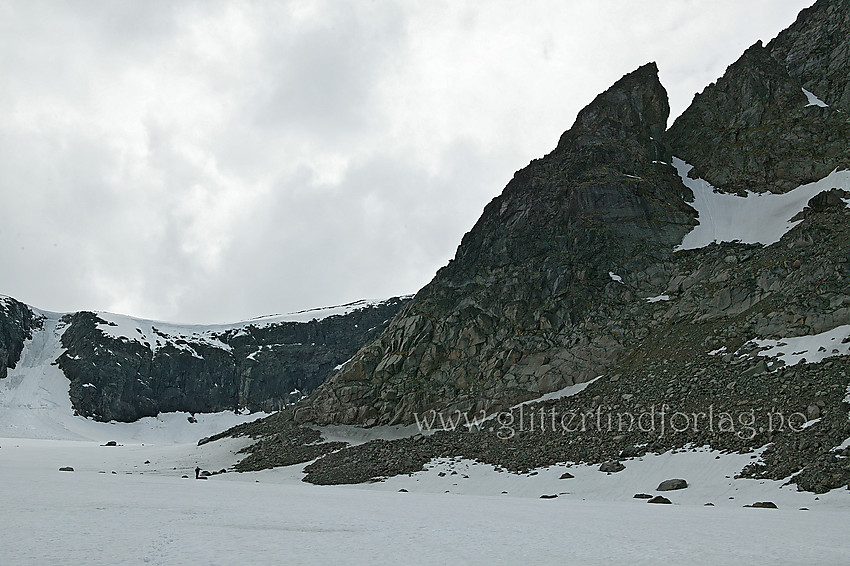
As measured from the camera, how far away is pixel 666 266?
53.2 m

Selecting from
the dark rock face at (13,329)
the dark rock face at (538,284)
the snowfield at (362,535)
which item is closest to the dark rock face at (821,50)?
the dark rock face at (538,284)

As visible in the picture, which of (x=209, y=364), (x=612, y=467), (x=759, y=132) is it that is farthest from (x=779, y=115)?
(x=209, y=364)

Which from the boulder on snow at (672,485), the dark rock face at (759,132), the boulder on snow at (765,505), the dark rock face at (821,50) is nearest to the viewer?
the boulder on snow at (765,505)

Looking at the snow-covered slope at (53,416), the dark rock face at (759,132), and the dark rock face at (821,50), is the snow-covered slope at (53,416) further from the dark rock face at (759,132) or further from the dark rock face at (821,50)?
the dark rock face at (821,50)

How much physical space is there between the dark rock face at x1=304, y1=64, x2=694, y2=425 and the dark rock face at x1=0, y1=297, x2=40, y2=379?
98093 millimetres

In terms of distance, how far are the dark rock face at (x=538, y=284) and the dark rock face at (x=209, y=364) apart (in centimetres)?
6953

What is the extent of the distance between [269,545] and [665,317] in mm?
45476

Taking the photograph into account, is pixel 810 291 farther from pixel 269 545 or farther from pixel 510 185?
pixel 269 545


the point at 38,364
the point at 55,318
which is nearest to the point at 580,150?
the point at 38,364

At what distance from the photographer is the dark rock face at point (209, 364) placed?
118125 mm

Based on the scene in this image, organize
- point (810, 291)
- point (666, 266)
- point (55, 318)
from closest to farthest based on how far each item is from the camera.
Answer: point (810, 291), point (666, 266), point (55, 318)

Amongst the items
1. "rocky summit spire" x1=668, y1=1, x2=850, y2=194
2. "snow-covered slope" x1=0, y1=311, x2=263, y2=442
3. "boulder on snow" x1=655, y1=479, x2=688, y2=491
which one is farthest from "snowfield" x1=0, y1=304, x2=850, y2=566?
"snow-covered slope" x1=0, y1=311, x2=263, y2=442

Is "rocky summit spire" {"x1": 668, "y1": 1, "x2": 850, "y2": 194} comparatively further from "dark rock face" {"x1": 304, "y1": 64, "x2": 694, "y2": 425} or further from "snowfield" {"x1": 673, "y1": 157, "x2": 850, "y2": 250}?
"dark rock face" {"x1": 304, "y1": 64, "x2": 694, "y2": 425}

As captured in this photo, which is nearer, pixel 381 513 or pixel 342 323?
pixel 381 513
